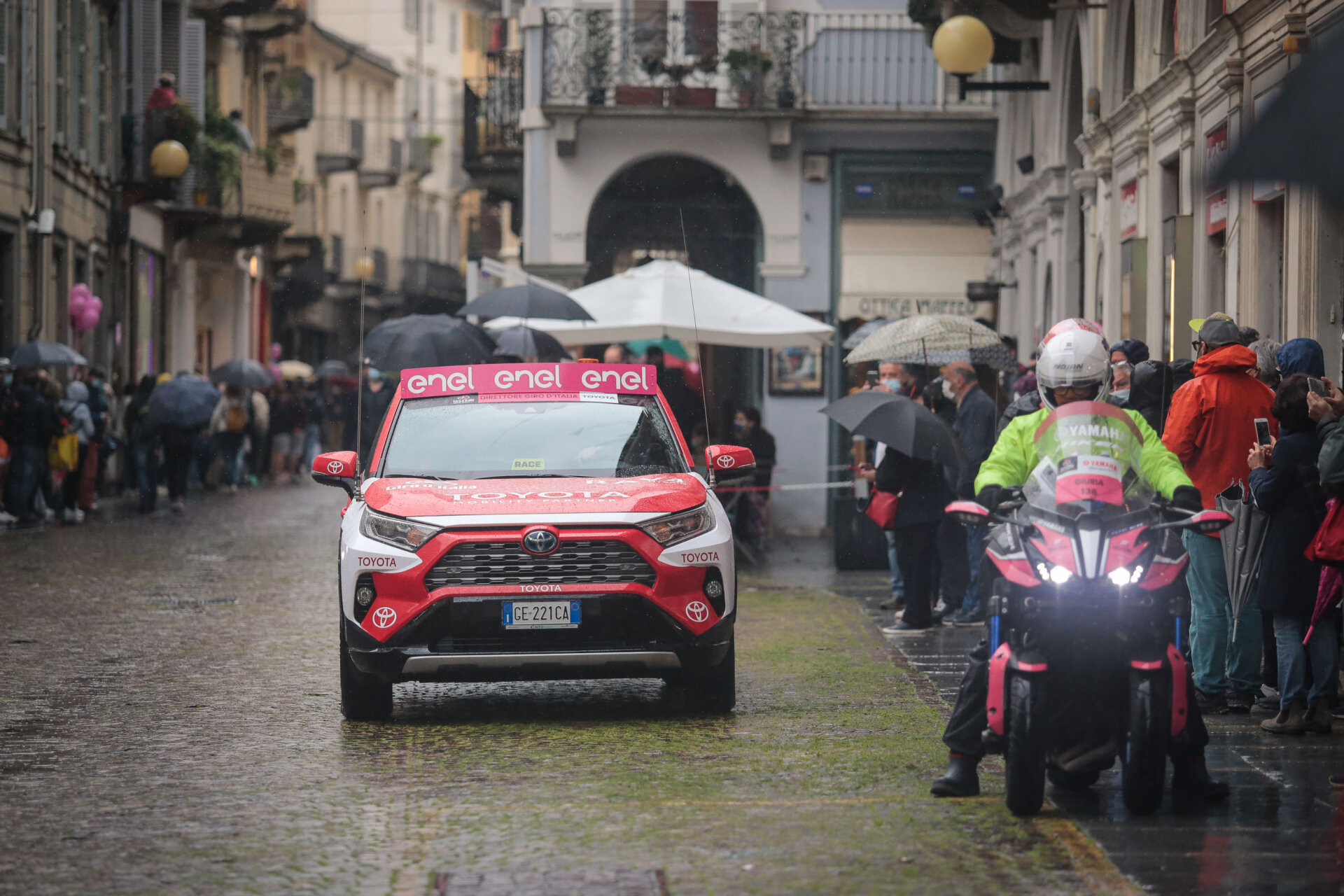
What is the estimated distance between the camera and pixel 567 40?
25438 millimetres

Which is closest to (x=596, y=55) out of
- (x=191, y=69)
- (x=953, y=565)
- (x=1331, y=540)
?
(x=953, y=565)

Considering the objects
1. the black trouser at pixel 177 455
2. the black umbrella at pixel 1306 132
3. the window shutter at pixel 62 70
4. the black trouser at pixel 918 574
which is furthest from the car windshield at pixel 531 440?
the window shutter at pixel 62 70

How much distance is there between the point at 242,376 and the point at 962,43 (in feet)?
52.9

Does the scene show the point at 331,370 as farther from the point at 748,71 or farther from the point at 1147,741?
the point at 1147,741

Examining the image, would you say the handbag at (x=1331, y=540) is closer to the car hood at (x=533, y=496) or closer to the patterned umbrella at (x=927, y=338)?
the car hood at (x=533, y=496)

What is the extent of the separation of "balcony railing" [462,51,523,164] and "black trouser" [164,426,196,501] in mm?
6238

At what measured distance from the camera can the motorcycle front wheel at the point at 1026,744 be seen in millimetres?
6852

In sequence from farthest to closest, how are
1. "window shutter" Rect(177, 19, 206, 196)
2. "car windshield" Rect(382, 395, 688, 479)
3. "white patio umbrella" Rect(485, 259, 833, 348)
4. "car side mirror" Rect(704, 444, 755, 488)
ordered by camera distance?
1. "window shutter" Rect(177, 19, 206, 196)
2. "white patio umbrella" Rect(485, 259, 833, 348)
3. "car side mirror" Rect(704, 444, 755, 488)
4. "car windshield" Rect(382, 395, 688, 479)

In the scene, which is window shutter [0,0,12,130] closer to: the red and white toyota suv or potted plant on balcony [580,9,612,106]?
potted plant on balcony [580,9,612,106]

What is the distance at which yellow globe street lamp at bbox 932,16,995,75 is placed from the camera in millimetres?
19688

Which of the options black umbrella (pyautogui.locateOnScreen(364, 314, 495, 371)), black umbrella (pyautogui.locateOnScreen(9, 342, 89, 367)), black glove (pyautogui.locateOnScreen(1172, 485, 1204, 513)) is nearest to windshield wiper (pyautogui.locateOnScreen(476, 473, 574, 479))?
black glove (pyautogui.locateOnScreen(1172, 485, 1204, 513))

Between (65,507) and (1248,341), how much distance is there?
1828 cm

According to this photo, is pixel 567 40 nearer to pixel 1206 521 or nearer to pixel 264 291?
pixel 1206 521

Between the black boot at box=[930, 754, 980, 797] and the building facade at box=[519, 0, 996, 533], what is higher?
the building facade at box=[519, 0, 996, 533]
